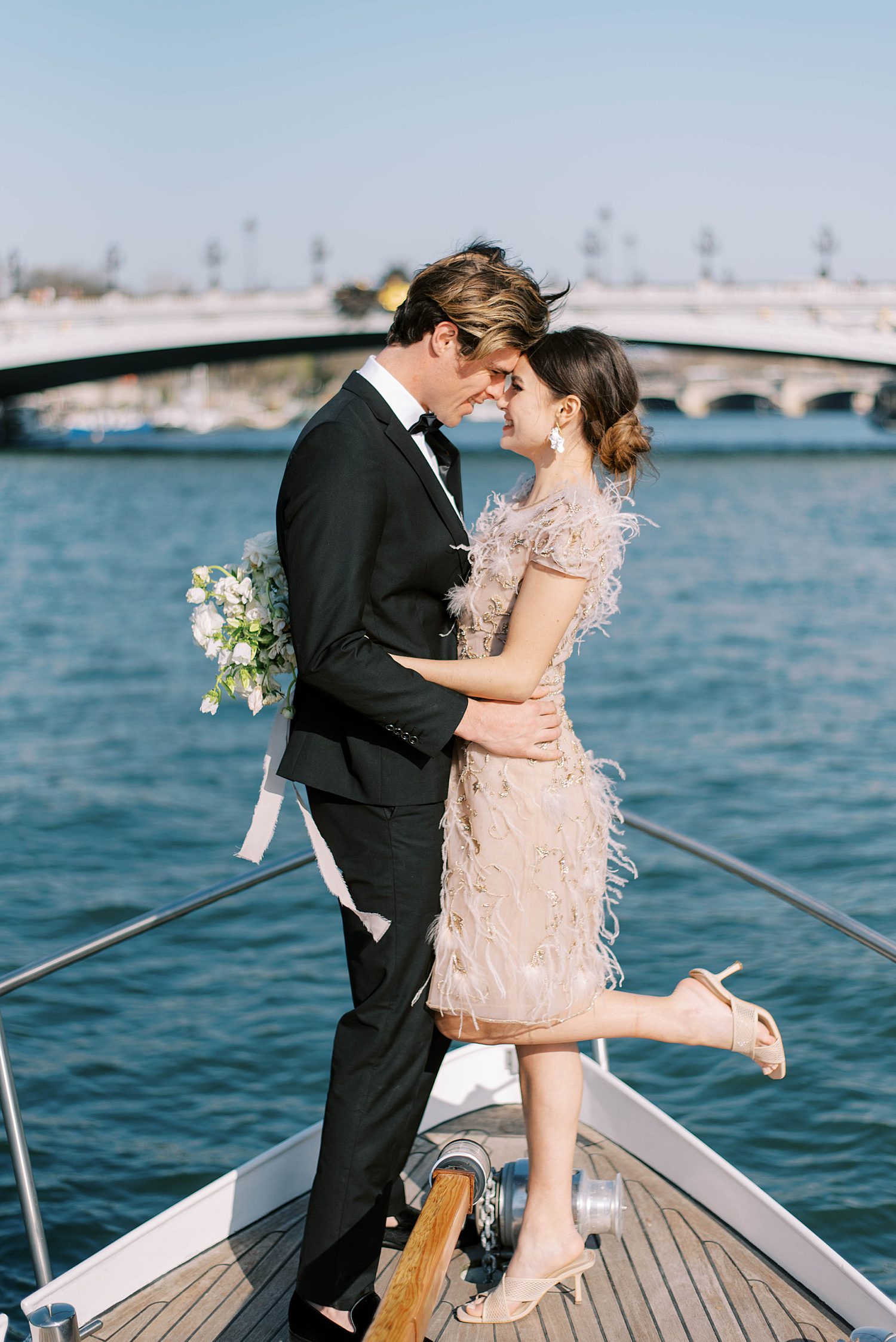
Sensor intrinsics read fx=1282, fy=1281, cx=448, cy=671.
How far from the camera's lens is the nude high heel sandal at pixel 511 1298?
2.29m

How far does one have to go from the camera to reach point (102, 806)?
985 cm

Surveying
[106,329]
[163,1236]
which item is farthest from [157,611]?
[106,329]

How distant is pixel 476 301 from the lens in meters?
2.07

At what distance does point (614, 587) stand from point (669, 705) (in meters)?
10.6

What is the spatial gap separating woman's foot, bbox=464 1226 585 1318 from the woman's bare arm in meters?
1.00

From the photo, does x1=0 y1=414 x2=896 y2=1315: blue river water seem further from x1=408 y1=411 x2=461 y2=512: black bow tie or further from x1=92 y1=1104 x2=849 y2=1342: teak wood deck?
x1=92 y1=1104 x2=849 y2=1342: teak wood deck

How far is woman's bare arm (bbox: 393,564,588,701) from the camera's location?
2.17m

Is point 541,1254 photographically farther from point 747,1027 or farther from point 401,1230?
point 747,1027

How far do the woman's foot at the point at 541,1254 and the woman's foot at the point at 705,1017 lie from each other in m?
0.43

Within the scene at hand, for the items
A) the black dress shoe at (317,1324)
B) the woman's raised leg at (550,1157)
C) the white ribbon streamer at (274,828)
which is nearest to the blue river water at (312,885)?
the white ribbon streamer at (274,828)

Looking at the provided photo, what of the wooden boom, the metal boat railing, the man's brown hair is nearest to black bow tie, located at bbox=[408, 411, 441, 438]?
the man's brown hair

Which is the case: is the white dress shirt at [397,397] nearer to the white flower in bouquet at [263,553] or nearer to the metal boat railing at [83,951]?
the white flower in bouquet at [263,553]

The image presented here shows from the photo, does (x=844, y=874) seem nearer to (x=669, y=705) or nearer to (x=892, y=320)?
(x=669, y=705)

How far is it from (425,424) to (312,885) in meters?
6.51
